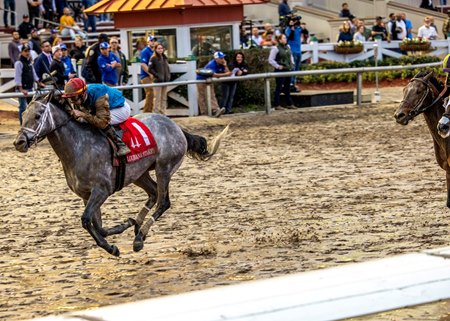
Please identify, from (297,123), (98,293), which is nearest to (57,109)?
(98,293)

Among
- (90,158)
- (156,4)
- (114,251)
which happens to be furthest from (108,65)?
(114,251)

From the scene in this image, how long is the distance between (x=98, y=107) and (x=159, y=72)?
517 inches

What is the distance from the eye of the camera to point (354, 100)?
2806cm

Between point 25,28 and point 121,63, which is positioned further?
point 25,28

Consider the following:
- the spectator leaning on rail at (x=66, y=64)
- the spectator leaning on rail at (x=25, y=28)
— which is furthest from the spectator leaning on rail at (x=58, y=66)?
the spectator leaning on rail at (x=25, y=28)

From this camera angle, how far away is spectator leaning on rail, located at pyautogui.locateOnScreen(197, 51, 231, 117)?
25.2m

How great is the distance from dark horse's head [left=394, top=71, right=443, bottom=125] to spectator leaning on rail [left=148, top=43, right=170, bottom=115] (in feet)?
37.3

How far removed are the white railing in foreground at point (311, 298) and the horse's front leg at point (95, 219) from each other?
5.73 m

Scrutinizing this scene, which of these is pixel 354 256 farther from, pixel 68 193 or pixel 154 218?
pixel 68 193

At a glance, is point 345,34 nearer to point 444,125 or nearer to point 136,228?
point 444,125

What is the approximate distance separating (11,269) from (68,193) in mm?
5225

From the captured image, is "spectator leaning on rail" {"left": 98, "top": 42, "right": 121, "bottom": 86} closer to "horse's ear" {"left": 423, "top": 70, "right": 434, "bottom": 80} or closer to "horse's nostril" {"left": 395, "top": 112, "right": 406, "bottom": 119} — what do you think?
"horse's nostril" {"left": 395, "top": 112, "right": 406, "bottom": 119}

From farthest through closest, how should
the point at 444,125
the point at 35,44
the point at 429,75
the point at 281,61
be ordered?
the point at 35,44 < the point at 281,61 < the point at 429,75 < the point at 444,125

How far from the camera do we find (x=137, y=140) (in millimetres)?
12078
